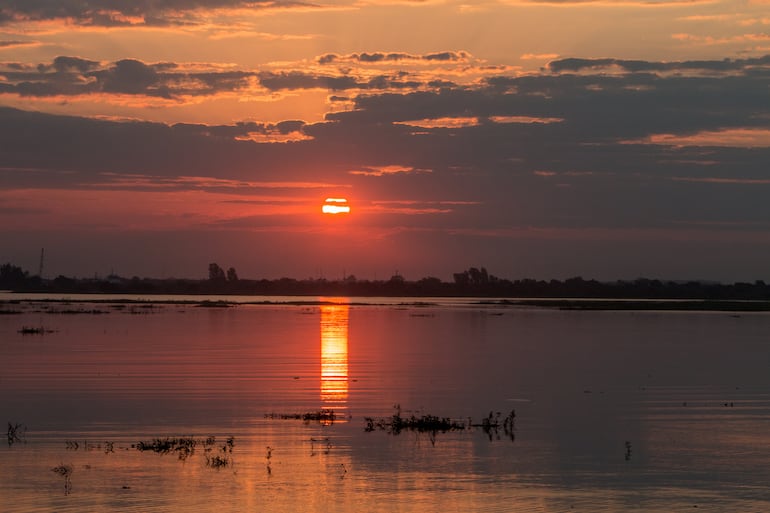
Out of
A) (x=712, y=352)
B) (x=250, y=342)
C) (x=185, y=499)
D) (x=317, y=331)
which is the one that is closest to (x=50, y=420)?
(x=185, y=499)

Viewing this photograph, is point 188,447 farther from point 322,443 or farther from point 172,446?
point 322,443

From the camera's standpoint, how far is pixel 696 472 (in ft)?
79.0

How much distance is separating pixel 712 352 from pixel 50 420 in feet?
141

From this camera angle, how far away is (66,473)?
75.2 feet

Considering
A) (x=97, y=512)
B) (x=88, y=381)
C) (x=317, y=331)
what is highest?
(x=317, y=331)

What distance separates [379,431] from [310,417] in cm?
306

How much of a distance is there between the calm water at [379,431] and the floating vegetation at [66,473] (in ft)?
0.31

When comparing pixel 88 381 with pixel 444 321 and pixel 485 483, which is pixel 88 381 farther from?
pixel 444 321

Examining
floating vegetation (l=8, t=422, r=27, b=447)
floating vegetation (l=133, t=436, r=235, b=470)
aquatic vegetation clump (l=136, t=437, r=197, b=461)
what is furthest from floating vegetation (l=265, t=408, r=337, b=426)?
floating vegetation (l=8, t=422, r=27, b=447)

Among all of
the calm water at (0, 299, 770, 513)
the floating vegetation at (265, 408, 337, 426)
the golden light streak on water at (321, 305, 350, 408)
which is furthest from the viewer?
the golden light streak on water at (321, 305, 350, 408)

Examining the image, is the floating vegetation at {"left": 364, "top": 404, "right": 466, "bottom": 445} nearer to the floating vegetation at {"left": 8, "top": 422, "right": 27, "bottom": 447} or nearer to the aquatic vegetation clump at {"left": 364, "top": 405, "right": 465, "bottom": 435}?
the aquatic vegetation clump at {"left": 364, "top": 405, "right": 465, "bottom": 435}

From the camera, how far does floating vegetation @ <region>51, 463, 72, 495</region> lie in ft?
70.4

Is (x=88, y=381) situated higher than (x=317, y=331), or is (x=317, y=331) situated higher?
Result: (x=317, y=331)

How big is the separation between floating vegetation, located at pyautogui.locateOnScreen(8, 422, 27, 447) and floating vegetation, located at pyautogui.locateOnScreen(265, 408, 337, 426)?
7.10m
